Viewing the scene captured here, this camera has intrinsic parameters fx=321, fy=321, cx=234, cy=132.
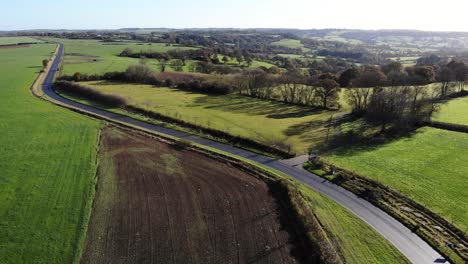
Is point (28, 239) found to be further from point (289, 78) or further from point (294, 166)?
point (289, 78)

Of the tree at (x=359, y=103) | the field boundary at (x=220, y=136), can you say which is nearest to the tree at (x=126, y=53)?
the field boundary at (x=220, y=136)

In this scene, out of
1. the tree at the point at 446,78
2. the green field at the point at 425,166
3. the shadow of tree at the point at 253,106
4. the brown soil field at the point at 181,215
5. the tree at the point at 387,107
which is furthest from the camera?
the tree at the point at 446,78

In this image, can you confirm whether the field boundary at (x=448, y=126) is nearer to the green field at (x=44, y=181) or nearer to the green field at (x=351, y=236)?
the green field at (x=351, y=236)

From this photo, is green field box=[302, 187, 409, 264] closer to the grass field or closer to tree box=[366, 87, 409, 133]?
the grass field

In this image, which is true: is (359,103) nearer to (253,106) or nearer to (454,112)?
(454,112)

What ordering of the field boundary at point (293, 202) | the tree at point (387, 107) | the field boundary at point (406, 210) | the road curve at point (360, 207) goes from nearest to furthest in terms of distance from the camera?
the field boundary at point (293, 202), the road curve at point (360, 207), the field boundary at point (406, 210), the tree at point (387, 107)

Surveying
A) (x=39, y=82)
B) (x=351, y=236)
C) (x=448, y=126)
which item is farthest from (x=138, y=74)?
(x=351, y=236)
